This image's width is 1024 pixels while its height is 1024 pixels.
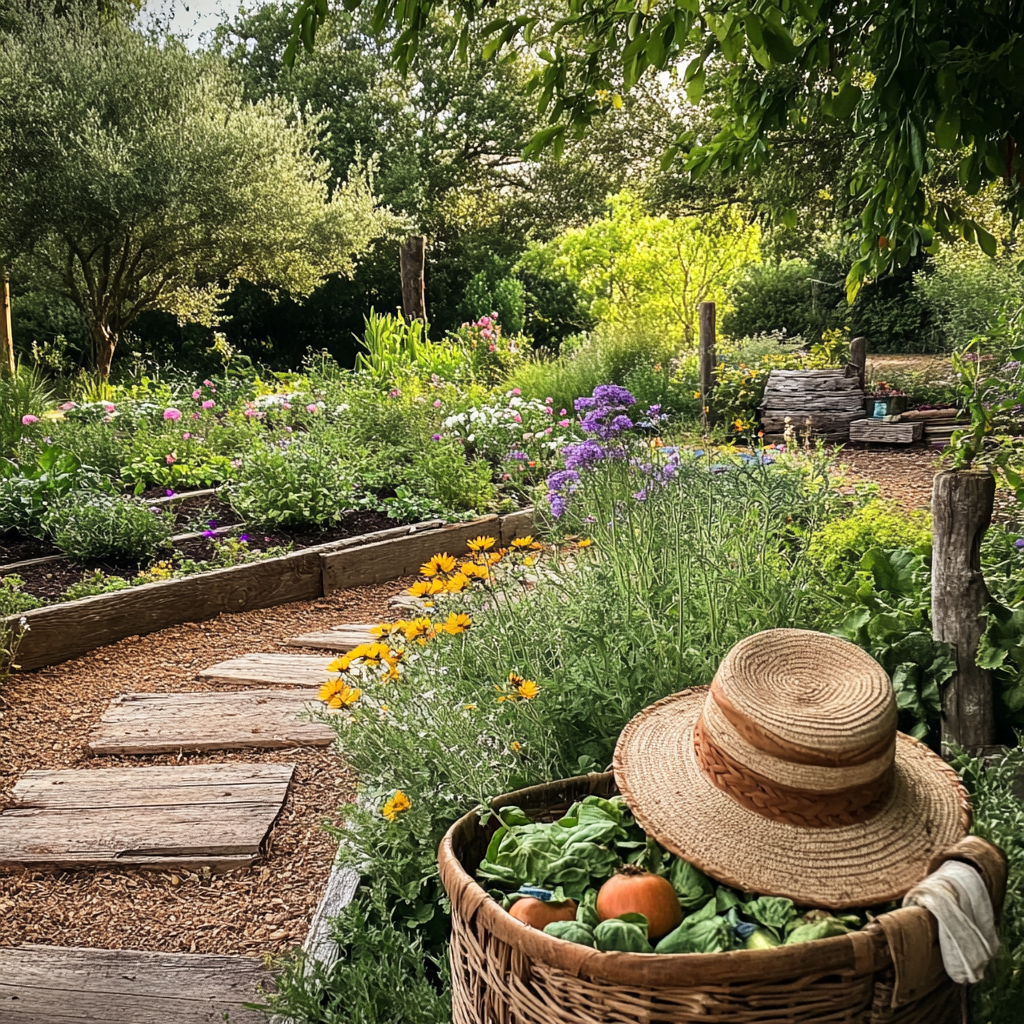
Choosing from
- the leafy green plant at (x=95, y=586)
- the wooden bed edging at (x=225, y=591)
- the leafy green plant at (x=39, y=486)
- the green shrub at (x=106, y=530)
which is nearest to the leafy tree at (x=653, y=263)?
the wooden bed edging at (x=225, y=591)

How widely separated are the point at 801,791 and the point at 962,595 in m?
0.92

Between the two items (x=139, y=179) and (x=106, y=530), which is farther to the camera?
(x=139, y=179)

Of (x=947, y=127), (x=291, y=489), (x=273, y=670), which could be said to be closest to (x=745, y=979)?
(x=947, y=127)

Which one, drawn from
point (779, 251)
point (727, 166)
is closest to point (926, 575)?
point (727, 166)

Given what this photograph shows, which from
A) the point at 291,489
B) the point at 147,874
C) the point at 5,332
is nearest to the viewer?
the point at 147,874

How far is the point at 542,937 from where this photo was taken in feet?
4.41

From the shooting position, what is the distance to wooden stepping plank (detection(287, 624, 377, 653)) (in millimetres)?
4266

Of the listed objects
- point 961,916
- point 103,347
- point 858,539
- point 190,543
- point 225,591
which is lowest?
point 225,591

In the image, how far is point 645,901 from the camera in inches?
59.0

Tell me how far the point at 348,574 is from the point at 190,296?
29.6ft

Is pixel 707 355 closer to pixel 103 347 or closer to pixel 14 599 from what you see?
pixel 14 599

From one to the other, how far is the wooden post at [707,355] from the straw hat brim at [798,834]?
8029mm

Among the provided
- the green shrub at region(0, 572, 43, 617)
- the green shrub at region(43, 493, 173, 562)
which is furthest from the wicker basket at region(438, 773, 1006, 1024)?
the green shrub at region(43, 493, 173, 562)

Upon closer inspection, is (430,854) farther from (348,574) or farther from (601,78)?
(348,574)
